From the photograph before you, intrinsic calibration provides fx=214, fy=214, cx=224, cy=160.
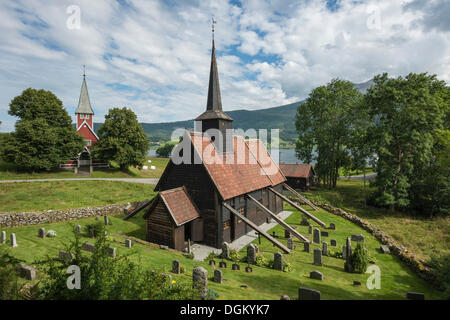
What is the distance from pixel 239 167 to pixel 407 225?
2100cm

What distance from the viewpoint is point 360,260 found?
13570mm

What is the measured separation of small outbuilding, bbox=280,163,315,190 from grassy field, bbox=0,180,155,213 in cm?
2667

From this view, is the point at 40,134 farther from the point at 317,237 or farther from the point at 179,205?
the point at 317,237

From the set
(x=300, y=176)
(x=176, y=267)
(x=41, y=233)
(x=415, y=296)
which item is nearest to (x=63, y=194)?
(x=41, y=233)

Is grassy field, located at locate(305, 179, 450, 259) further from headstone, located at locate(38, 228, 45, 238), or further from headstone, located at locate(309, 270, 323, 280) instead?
headstone, located at locate(38, 228, 45, 238)

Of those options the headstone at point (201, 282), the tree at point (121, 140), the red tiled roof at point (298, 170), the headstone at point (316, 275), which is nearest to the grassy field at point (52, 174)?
the tree at point (121, 140)

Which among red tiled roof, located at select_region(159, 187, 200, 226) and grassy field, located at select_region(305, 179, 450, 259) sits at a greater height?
red tiled roof, located at select_region(159, 187, 200, 226)

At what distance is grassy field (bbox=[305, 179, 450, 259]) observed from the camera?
18.6 metres

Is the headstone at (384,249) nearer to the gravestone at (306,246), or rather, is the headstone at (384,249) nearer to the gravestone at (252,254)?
the gravestone at (306,246)

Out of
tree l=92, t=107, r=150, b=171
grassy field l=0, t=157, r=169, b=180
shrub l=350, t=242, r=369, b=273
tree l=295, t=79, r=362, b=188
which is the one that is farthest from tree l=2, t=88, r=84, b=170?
tree l=295, t=79, r=362, b=188

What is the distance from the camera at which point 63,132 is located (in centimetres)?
3756

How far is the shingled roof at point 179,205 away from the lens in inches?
627

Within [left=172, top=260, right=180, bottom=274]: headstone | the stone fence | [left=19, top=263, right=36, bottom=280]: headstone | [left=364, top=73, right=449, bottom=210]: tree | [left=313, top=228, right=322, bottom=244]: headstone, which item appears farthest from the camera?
[left=364, top=73, right=449, bottom=210]: tree

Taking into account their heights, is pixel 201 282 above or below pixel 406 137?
below
